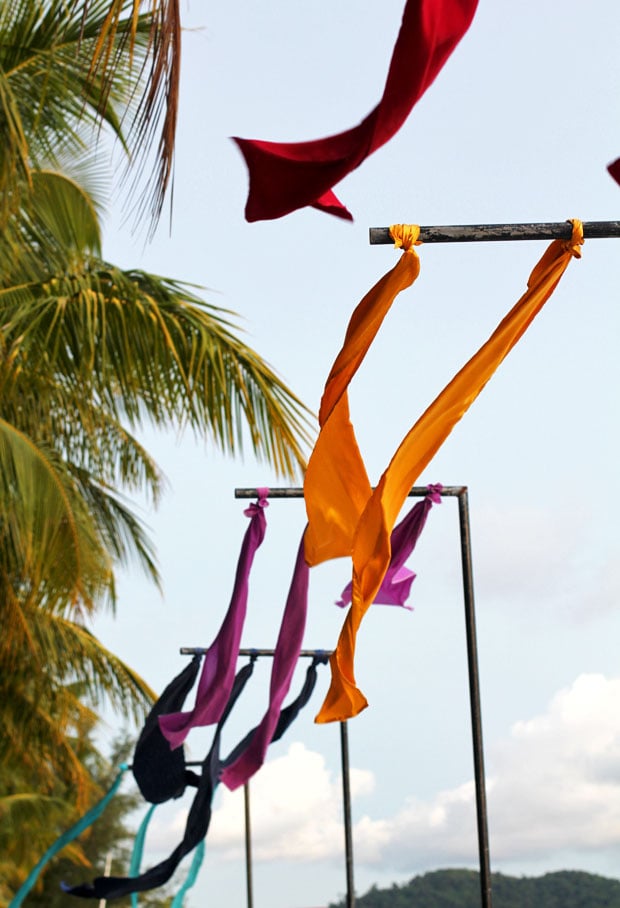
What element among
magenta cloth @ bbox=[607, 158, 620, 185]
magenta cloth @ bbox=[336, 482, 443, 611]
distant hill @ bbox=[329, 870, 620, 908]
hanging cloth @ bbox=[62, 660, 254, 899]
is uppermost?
distant hill @ bbox=[329, 870, 620, 908]

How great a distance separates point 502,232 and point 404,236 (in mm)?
360

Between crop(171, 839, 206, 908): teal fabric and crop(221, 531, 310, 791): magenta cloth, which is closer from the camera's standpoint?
crop(221, 531, 310, 791): magenta cloth

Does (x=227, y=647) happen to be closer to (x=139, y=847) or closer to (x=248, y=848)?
(x=139, y=847)

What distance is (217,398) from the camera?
9734mm

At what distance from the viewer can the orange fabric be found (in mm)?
5527

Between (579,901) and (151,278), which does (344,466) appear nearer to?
(151,278)

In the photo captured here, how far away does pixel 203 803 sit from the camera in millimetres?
13719

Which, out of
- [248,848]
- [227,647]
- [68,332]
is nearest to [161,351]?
[68,332]

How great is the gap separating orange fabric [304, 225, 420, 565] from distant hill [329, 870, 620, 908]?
4127 centimetres

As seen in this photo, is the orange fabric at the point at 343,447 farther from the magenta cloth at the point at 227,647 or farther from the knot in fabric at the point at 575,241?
the magenta cloth at the point at 227,647

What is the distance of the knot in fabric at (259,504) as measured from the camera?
37.7 feet

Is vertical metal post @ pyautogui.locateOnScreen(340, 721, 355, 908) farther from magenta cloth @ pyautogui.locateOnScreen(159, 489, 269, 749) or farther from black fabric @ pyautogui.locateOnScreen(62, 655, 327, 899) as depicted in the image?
magenta cloth @ pyautogui.locateOnScreen(159, 489, 269, 749)

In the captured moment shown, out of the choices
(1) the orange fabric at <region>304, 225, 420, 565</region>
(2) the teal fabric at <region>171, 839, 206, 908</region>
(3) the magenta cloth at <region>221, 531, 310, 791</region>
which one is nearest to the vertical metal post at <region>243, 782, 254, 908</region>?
(2) the teal fabric at <region>171, 839, 206, 908</region>

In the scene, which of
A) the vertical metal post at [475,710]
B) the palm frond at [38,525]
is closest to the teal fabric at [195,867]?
the palm frond at [38,525]
